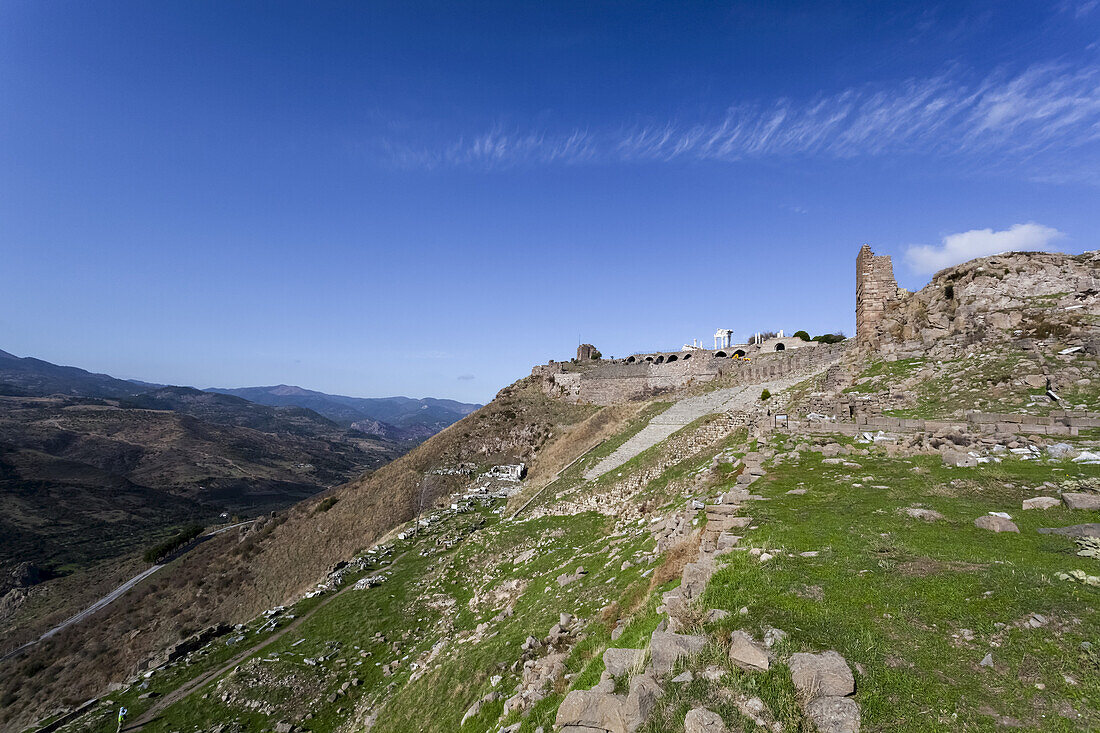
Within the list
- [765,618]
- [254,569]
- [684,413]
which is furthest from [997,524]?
[254,569]

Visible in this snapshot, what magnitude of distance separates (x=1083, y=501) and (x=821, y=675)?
8.07 meters

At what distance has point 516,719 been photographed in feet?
26.6

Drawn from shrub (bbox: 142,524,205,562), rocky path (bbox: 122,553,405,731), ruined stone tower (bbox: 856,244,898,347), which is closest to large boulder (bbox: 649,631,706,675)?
rocky path (bbox: 122,553,405,731)

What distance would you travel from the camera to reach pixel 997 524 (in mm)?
8453

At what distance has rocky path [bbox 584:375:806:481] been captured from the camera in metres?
31.4

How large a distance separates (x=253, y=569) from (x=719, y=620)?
40.3m

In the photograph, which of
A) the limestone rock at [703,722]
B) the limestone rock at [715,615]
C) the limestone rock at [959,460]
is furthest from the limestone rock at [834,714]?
the limestone rock at [959,460]

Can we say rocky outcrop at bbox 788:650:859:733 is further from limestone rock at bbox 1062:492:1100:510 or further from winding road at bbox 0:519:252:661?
winding road at bbox 0:519:252:661

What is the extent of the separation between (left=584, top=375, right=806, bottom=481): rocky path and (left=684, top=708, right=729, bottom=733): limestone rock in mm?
24726

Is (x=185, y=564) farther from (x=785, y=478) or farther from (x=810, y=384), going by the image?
(x=810, y=384)

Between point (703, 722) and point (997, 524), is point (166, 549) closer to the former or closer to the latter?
point (703, 722)

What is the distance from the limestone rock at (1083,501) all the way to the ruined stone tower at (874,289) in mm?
19670

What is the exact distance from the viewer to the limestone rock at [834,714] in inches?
181

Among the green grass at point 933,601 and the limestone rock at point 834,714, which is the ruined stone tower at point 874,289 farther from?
the limestone rock at point 834,714
